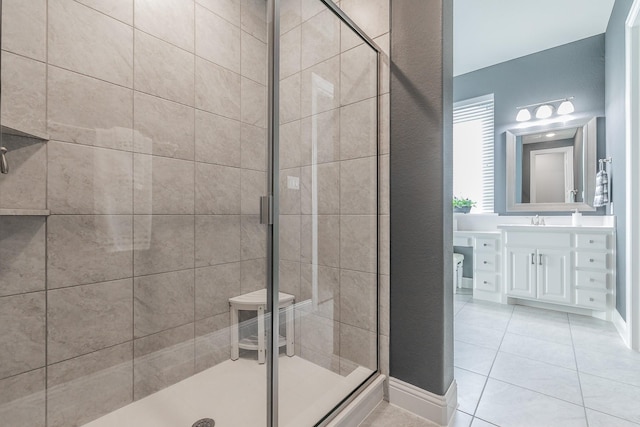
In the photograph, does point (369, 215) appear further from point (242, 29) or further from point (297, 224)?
point (242, 29)

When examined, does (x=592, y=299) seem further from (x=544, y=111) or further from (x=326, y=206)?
(x=326, y=206)

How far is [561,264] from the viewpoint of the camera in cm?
281

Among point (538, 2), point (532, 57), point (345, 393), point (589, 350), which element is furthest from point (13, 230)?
point (532, 57)

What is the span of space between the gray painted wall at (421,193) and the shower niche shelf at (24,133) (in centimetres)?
150

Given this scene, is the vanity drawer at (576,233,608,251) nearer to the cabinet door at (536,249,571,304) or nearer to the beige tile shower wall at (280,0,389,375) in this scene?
the cabinet door at (536,249,571,304)

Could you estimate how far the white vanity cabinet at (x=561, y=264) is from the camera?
2.64m

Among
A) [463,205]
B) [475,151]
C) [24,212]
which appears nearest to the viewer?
[24,212]

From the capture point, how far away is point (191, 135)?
5.44ft

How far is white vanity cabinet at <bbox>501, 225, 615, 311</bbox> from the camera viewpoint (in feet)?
8.68

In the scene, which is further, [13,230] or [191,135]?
[191,135]

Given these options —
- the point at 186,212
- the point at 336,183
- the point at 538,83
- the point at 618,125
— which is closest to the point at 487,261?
the point at 618,125

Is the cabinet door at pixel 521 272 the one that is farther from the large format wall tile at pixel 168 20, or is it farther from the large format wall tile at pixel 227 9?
the large format wall tile at pixel 168 20

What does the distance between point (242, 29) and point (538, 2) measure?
8.82ft

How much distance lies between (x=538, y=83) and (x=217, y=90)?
11.6 feet
